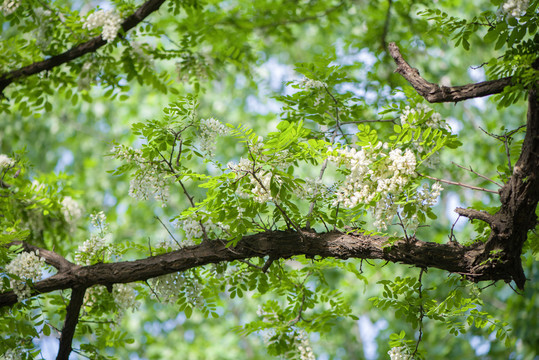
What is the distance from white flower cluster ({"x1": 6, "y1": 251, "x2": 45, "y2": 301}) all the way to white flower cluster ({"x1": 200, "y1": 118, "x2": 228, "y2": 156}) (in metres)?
1.08

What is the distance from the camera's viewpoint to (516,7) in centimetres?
221

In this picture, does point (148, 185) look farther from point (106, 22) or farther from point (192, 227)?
point (106, 22)

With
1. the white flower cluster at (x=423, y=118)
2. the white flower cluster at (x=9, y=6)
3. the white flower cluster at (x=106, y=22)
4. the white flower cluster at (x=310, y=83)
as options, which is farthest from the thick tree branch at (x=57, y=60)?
the white flower cluster at (x=423, y=118)

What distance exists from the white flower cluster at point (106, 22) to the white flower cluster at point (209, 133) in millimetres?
1291

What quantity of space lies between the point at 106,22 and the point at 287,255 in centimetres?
200

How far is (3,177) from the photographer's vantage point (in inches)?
129

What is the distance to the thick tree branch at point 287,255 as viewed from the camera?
2254 millimetres

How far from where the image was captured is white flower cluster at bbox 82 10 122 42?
343 cm

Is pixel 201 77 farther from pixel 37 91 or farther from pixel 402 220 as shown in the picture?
pixel 402 220

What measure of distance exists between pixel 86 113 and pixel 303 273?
21.3ft

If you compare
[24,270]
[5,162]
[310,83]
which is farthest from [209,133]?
[5,162]

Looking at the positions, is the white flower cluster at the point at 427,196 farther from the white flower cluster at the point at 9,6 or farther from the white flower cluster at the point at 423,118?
the white flower cluster at the point at 9,6

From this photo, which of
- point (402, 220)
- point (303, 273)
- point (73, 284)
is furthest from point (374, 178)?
point (73, 284)

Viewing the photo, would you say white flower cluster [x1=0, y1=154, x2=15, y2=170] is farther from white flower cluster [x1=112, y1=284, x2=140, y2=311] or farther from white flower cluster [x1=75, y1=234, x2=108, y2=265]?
white flower cluster [x1=112, y1=284, x2=140, y2=311]
